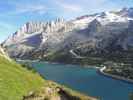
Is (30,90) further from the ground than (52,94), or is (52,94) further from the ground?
(52,94)

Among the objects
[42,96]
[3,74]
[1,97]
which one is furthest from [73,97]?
[3,74]

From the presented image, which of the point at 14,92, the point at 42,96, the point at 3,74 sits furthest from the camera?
the point at 3,74

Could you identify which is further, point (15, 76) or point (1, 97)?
point (15, 76)

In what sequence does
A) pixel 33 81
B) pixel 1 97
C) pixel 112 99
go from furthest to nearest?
pixel 112 99 → pixel 33 81 → pixel 1 97

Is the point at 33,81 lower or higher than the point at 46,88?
lower

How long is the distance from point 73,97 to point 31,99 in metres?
2.89

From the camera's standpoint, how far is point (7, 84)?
33500 mm

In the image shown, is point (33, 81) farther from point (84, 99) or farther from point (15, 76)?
point (84, 99)

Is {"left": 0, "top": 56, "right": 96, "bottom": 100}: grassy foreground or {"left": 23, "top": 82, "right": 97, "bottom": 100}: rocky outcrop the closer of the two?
{"left": 23, "top": 82, "right": 97, "bottom": 100}: rocky outcrop

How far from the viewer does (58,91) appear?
22.1 m

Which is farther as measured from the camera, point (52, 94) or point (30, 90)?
point (30, 90)

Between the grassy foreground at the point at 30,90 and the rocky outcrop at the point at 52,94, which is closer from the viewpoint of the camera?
the rocky outcrop at the point at 52,94

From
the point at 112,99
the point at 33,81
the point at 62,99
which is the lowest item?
the point at 112,99

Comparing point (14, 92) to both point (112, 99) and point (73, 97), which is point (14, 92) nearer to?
point (73, 97)
